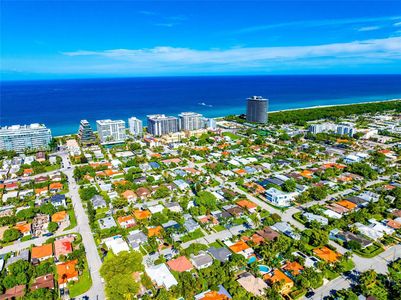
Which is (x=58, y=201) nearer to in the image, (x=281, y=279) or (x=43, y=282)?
(x=43, y=282)

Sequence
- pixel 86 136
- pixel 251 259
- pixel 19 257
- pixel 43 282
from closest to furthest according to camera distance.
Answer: pixel 43 282 → pixel 251 259 → pixel 19 257 → pixel 86 136

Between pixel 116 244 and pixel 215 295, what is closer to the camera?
pixel 215 295

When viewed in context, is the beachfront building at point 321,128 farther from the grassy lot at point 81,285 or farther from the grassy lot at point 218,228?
the grassy lot at point 81,285

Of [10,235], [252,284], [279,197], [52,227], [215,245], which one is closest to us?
[252,284]

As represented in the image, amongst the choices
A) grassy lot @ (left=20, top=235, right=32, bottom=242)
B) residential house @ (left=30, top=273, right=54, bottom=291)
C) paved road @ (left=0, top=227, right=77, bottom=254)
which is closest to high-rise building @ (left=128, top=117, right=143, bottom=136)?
grassy lot @ (left=20, top=235, right=32, bottom=242)

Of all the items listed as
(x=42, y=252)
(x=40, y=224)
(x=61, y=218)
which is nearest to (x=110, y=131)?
(x=61, y=218)

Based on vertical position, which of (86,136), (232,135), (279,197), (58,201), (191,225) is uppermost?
(86,136)
